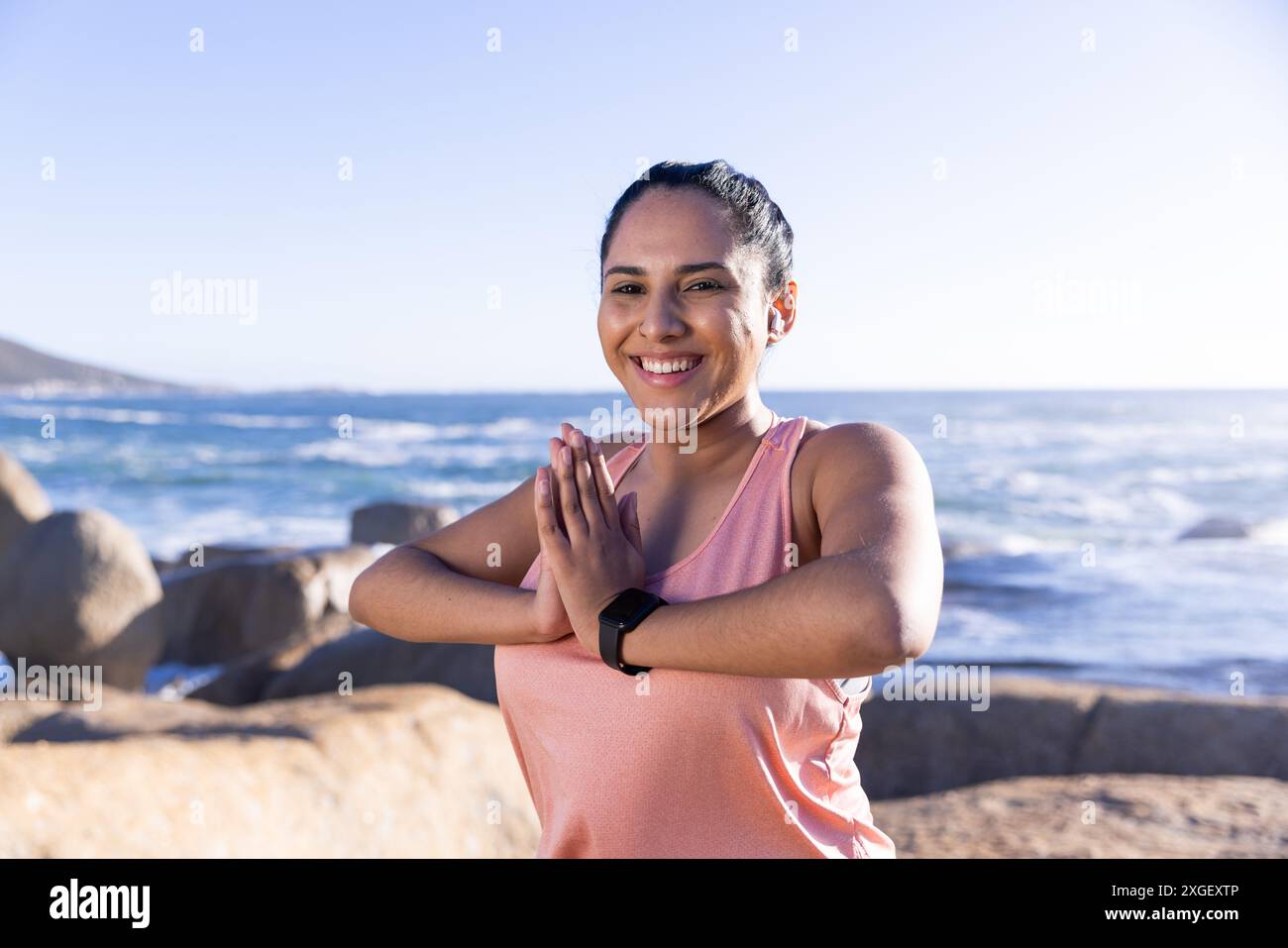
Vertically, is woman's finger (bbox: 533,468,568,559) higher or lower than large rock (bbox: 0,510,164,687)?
higher

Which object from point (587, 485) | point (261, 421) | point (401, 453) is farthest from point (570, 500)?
point (261, 421)

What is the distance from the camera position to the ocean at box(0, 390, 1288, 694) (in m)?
11.7

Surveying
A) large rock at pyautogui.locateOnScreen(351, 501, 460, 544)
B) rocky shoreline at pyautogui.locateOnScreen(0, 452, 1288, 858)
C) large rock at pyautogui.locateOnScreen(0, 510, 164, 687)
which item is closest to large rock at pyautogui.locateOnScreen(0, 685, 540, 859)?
rocky shoreline at pyautogui.locateOnScreen(0, 452, 1288, 858)

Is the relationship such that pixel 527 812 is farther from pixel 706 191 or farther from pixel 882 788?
pixel 706 191

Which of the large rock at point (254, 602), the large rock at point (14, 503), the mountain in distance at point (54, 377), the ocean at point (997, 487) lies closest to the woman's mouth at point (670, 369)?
the ocean at point (997, 487)

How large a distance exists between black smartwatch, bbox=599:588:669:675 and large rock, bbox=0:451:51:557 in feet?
37.6

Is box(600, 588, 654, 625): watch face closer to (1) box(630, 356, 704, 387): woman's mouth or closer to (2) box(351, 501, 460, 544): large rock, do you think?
(1) box(630, 356, 704, 387): woman's mouth

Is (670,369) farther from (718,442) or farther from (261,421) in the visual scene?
(261,421)

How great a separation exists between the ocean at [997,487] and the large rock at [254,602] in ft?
11.7

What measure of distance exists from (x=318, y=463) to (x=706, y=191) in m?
35.6
